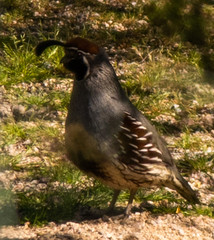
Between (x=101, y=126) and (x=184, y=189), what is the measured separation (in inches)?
36.1

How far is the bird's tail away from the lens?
3.84 m

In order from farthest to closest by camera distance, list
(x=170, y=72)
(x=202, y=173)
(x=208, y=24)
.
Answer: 1. (x=170, y=72)
2. (x=202, y=173)
3. (x=208, y=24)

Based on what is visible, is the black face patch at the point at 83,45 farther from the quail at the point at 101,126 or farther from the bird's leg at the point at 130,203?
the bird's leg at the point at 130,203

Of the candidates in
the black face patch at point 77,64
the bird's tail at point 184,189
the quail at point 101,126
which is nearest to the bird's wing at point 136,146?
the quail at point 101,126

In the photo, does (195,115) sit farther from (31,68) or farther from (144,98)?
(31,68)

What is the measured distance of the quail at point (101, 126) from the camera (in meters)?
3.35

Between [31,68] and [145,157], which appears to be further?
[31,68]

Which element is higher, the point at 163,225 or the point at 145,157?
the point at 145,157

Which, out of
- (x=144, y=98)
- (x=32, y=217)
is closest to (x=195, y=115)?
(x=144, y=98)

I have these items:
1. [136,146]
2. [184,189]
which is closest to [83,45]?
[136,146]

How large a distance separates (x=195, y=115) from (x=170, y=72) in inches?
27.7

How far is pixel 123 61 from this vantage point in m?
6.08

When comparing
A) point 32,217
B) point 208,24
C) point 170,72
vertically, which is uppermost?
point 208,24

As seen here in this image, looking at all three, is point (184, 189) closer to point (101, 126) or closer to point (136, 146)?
point (136, 146)
